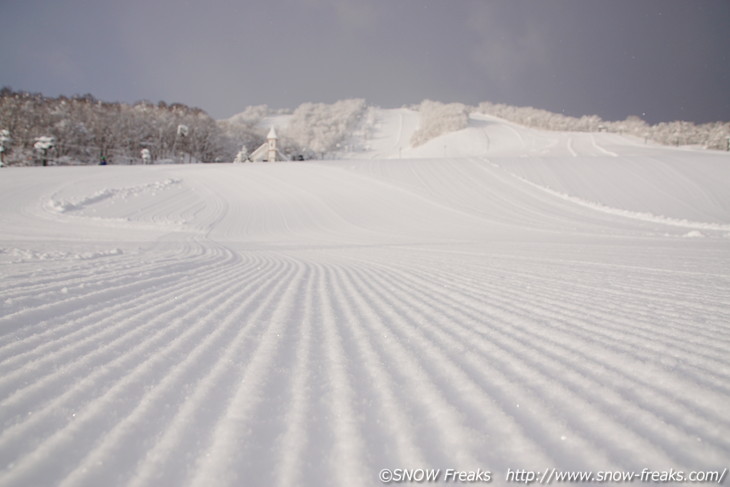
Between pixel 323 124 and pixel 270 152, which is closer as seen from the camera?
pixel 270 152

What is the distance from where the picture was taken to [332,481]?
123 centimetres

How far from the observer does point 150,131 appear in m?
58.4

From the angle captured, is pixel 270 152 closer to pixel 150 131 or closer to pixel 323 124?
pixel 150 131

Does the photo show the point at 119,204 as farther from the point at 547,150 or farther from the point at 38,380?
the point at 547,150

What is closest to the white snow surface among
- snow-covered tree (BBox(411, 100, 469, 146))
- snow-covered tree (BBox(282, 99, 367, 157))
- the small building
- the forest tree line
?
the small building

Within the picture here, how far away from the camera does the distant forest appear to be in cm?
4781

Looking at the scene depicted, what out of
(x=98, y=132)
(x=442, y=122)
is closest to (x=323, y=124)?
(x=442, y=122)

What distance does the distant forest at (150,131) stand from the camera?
4781 cm

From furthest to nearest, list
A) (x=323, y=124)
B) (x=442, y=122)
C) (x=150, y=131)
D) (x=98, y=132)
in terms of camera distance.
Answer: (x=323, y=124)
(x=442, y=122)
(x=150, y=131)
(x=98, y=132)

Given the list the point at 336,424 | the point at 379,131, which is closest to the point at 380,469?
the point at 336,424

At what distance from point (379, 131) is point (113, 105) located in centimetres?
6282

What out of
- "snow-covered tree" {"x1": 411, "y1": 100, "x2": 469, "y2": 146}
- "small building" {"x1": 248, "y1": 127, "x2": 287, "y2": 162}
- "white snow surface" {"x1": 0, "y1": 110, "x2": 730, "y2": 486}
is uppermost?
"snow-covered tree" {"x1": 411, "y1": 100, "x2": 469, "y2": 146}

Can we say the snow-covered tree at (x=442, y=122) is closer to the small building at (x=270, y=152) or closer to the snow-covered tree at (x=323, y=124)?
the snow-covered tree at (x=323, y=124)

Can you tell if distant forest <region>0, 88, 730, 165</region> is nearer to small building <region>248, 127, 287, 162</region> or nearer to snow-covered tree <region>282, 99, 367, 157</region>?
snow-covered tree <region>282, 99, 367, 157</region>
